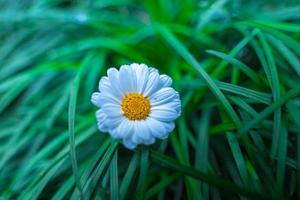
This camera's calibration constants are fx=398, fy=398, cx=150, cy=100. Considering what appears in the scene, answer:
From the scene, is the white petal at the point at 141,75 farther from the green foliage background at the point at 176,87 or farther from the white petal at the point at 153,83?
the green foliage background at the point at 176,87

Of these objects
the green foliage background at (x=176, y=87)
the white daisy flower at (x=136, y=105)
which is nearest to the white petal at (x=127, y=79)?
the white daisy flower at (x=136, y=105)

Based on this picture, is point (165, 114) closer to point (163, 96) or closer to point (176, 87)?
point (163, 96)

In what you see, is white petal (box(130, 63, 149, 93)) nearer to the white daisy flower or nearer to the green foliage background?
the white daisy flower

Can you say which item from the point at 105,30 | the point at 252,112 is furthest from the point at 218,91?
the point at 105,30

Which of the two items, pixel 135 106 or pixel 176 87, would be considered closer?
pixel 135 106

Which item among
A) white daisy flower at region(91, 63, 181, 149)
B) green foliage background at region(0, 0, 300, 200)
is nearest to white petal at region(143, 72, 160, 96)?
white daisy flower at region(91, 63, 181, 149)

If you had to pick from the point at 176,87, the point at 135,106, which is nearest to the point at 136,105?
the point at 135,106
